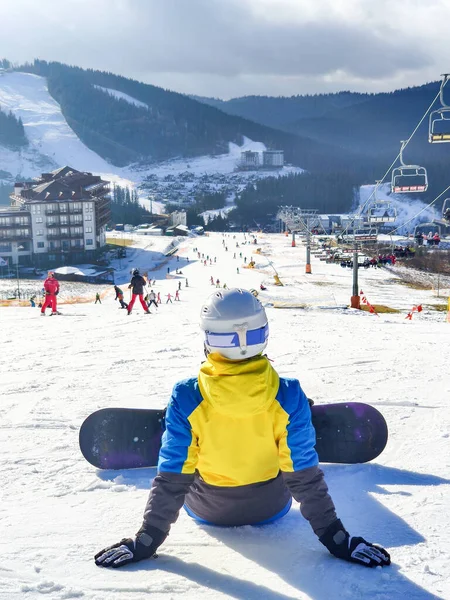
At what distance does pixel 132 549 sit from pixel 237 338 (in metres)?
1.04

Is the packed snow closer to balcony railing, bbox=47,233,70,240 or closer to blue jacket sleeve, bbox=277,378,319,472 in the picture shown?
blue jacket sleeve, bbox=277,378,319,472

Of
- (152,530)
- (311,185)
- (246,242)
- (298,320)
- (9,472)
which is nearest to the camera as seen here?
(152,530)

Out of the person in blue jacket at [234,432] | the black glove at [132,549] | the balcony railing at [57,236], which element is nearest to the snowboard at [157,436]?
the person in blue jacket at [234,432]

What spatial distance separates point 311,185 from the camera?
6511 inches

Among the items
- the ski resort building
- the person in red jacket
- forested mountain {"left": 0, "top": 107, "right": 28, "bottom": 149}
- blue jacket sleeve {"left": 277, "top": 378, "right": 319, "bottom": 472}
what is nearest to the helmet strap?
blue jacket sleeve {"left": 277, "top": 378, "right": 319, "bottom": 472}

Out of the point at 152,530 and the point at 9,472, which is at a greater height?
the point at 152,530

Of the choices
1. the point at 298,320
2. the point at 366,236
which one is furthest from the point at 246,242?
the point at 298,320

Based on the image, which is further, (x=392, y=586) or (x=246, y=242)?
(x=246, y=242)

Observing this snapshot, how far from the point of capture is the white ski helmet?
266 centimetres

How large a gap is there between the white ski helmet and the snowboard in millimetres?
1157

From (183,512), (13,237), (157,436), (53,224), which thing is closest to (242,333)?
(183,512)

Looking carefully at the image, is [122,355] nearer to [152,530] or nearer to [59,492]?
[59,492]

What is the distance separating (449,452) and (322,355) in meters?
3.51

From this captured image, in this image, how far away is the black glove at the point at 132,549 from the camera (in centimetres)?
254
